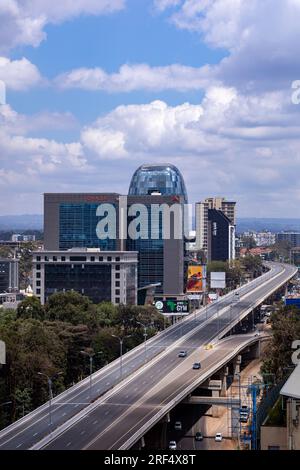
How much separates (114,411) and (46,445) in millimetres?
2963

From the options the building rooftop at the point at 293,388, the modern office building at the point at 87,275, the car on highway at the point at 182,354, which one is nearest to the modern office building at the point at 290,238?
the modern office building at the point at 87,275

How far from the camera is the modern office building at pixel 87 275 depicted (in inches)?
1246

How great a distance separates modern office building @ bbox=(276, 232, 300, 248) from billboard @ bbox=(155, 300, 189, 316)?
59.7 meters

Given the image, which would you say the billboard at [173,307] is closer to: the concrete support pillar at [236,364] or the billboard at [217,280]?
the concrete support pillar at [236,364]

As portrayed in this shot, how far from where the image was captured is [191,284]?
3588cm

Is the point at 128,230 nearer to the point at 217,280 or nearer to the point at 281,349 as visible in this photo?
the point at 217,280

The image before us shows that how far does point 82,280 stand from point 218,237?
30202mm

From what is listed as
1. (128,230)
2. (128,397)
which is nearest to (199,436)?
(128,397)

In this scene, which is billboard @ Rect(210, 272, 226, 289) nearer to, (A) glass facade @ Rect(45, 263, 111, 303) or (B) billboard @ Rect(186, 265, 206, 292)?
(B) billboard @ Rect(186, 265, 206, 292)

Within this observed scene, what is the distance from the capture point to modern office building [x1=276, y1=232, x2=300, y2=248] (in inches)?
3595

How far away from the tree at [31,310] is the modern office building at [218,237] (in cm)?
3555

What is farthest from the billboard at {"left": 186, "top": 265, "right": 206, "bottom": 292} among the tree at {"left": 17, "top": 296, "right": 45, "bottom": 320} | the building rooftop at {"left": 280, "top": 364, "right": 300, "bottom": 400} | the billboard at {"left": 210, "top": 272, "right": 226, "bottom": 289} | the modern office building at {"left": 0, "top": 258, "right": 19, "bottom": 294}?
the building rooftop at {"left": 280, "top": 364, "right": 300, "bottom": 400}

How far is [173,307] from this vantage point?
102 feet

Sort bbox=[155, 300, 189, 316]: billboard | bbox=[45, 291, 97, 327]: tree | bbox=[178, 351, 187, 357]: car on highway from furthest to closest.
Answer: bbox=[155, 300, 189, 316]: billboard, bbox=[45, 291, 97, 327]: tree, bbox=[178, 351, 187, 357]: car on highway
